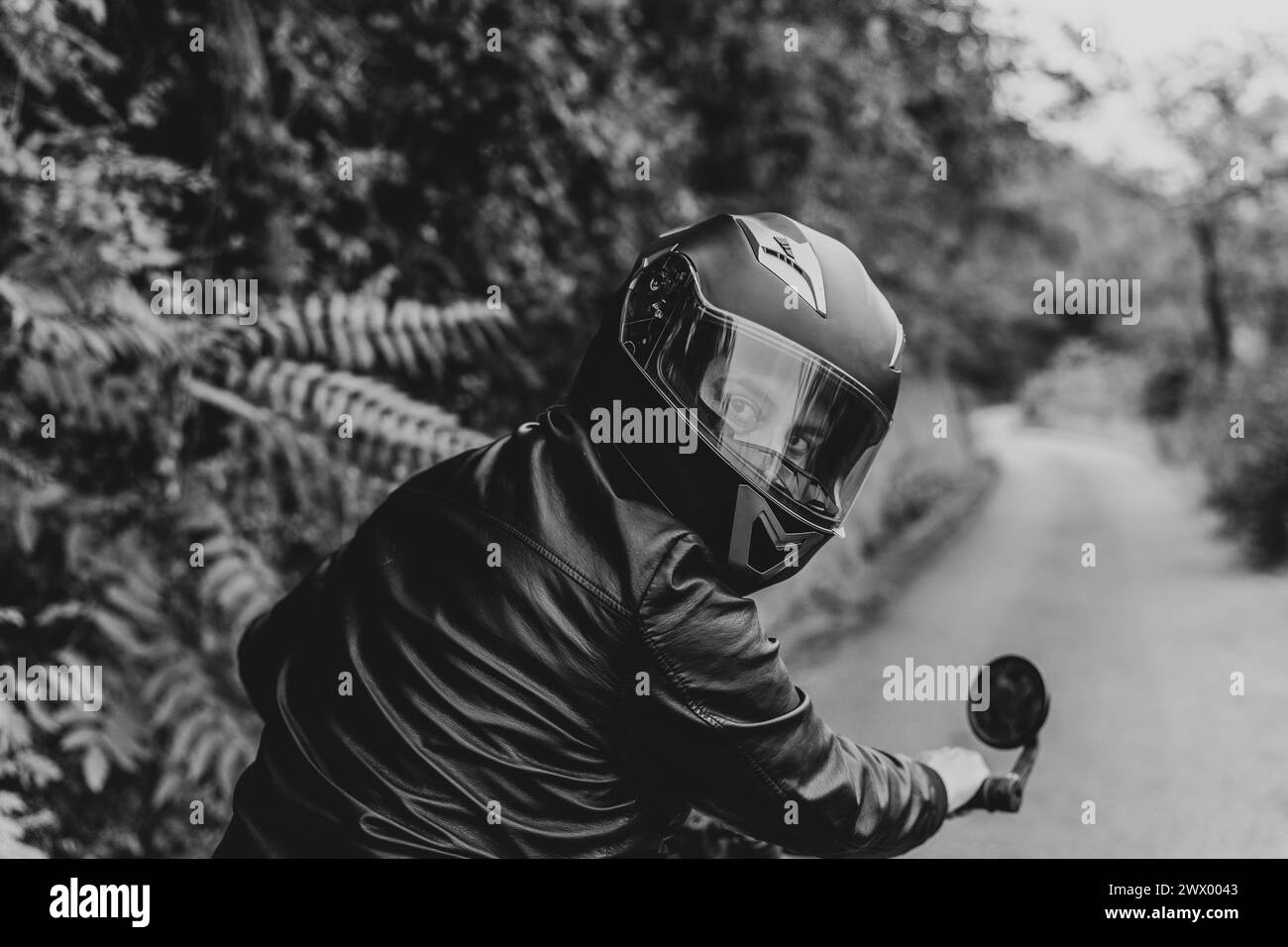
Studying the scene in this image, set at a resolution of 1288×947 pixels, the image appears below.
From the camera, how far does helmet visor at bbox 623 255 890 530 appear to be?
197 centimetres

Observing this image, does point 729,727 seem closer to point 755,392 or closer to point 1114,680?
point 755,392

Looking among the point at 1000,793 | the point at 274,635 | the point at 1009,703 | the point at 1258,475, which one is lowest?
the point at 1000,793

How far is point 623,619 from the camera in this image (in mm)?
1816

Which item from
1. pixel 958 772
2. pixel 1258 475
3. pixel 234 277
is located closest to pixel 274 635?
pixel 958 772

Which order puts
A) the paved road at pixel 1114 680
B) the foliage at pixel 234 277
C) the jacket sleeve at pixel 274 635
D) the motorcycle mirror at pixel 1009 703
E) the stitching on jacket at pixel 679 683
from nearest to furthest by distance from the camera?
the stitching on jacket at pixel 679 683 → the jacket sleeve at pixel 274 635 → the motorcycle mirror at pixel 1009 703 → the foliage at pixel 234 277 → the paved road at pixel 1114 680

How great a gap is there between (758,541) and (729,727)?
0.35m

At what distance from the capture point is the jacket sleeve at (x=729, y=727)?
1811 mm

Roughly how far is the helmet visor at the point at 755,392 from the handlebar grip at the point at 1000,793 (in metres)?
0.66

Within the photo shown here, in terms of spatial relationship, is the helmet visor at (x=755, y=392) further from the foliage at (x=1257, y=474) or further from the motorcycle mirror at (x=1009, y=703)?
the foliage at (x=1257, y=474)

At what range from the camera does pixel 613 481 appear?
192cm

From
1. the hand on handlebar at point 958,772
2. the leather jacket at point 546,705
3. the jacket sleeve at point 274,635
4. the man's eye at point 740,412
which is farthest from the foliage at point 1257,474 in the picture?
the jacket sleeve at point 274,635

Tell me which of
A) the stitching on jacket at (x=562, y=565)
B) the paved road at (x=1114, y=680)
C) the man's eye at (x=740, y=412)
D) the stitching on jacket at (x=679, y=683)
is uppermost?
the man's eye at (x=740, y=412)

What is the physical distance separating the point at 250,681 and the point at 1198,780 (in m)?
7.65

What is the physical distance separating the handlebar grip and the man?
0.14 metres
